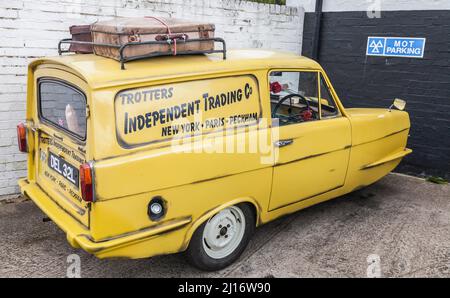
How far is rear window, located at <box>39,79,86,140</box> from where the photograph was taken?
10.5ft

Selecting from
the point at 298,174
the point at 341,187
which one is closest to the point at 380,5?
the point at 341,187

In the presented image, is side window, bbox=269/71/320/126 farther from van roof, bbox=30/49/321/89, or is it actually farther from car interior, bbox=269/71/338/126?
van roof, bbox=30/49/321/89

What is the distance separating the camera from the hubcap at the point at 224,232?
141 inches

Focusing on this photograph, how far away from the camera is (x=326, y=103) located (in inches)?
173

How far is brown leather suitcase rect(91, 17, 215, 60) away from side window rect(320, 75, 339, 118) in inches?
52.6

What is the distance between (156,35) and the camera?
133 inches

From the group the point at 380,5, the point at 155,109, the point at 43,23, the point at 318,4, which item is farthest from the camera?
the point at 318,4

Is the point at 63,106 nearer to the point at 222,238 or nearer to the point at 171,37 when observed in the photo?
the point at 171,37

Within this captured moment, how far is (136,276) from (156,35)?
203cm

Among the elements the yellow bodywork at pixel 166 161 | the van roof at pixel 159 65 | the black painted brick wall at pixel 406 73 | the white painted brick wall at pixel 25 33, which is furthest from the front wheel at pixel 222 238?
the black painted brick wall at pixel 406 73

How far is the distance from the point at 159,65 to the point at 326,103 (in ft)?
6.32

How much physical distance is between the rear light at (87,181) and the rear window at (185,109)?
298 millimetres

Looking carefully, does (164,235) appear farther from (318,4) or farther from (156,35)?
(318,4)

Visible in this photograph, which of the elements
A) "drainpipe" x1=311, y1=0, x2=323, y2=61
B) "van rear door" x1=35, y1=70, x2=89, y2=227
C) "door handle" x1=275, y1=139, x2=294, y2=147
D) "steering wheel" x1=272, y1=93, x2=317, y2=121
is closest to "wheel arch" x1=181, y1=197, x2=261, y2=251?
"door handle" x1=275, y1=139, x2=294, y2=147
